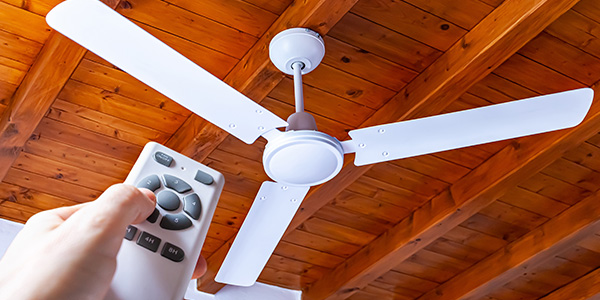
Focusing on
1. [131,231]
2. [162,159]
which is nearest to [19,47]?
[162,159]

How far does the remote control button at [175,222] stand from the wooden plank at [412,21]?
44.9 inches

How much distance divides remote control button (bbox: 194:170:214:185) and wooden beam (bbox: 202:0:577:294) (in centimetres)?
113

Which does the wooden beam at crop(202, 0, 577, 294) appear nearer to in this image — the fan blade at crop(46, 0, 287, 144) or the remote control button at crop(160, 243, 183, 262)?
the fan blade at crop(46, 0, 287, 144)

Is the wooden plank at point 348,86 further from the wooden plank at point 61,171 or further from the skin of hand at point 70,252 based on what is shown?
the skin of hand at point 70,252

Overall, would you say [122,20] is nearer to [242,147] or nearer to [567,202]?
[242,147]

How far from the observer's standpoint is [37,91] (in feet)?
5.99

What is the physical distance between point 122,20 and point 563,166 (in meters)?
1.80

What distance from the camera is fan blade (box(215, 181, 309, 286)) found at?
4.66 ft

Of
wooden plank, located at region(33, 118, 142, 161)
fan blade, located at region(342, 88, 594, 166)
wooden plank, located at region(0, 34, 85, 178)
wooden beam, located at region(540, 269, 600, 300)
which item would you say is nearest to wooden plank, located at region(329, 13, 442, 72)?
fan blade, located at region(342, 88, 594, 166)

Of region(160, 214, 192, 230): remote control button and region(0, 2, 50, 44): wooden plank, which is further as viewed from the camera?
region(0, 2, 50, 44): wooden plank

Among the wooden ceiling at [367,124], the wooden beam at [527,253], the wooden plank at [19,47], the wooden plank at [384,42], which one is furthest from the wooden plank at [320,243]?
the wooden plank at [19,47]

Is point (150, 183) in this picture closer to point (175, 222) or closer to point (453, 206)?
point (175, 222)

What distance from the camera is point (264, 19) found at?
5.63ft

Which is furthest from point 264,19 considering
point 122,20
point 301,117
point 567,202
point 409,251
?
point 567,202
